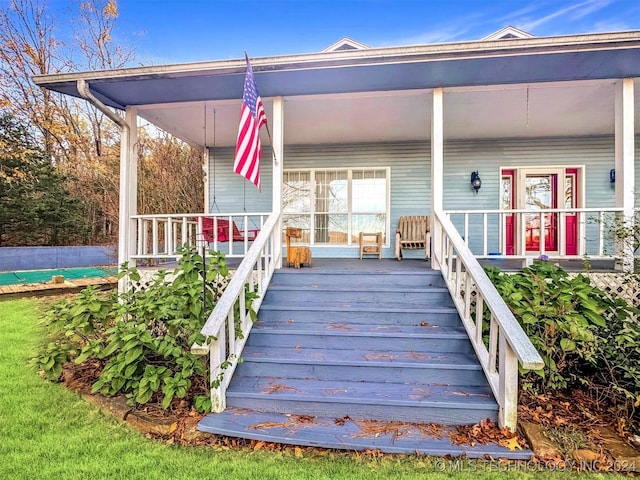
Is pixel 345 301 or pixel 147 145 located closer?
pixel 345 301

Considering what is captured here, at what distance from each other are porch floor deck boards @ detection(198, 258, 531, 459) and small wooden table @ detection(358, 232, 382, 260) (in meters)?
2.81

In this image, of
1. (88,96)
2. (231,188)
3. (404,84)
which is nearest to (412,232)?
(404,84)

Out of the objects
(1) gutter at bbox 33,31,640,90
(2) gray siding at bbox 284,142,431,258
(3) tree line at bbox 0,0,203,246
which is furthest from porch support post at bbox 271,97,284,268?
(3) tree line at bbox 0,0,203,246

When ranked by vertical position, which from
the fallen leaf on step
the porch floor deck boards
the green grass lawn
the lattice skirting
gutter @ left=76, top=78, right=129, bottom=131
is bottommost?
the green grass lawn

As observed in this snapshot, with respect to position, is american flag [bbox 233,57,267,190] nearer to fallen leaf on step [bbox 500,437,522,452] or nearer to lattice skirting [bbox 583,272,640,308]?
fallen leaf on step [bbox 500,437,522,452]

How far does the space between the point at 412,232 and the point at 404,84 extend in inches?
126

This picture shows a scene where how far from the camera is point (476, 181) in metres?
6.93

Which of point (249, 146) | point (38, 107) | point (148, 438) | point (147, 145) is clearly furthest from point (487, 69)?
point (38, 107)

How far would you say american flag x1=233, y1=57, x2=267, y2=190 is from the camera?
3405mm

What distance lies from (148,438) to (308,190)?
568 centimetres

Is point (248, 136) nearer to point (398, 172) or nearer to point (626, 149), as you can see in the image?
point (398, 172)

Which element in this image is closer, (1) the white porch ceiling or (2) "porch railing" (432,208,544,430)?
(2) "porch railing" (432,208,544,430)

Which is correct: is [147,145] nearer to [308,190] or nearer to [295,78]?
[308,190]

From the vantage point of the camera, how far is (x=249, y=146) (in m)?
3.52
